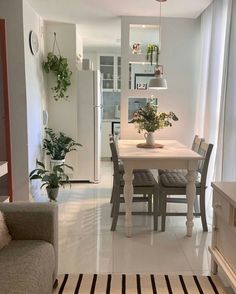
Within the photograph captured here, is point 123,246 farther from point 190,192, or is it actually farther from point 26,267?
point 26,267

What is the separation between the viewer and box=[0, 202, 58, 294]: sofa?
1.51 meters

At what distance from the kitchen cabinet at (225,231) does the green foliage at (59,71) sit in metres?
3.10

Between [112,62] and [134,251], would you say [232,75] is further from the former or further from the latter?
[112,62]

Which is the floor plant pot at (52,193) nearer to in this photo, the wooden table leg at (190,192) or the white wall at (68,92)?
the white wall at (68,92)

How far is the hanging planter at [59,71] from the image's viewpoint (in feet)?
14.6

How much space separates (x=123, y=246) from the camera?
112 inches

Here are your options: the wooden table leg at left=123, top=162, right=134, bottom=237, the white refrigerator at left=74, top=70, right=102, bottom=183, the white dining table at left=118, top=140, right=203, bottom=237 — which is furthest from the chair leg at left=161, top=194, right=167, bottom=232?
the white refrigerator at left=74, top=70, right=102, bottom=183

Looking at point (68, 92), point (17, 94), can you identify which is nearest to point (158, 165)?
point (17, 94)

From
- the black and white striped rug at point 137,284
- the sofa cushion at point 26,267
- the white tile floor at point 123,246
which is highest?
the sofa cushion at point 26,267

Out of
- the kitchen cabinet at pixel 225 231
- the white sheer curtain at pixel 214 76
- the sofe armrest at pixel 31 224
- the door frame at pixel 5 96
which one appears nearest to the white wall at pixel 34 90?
the door frame at pixel 5 96

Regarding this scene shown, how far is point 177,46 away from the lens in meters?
4.39

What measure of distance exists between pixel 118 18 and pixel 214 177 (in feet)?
8.58

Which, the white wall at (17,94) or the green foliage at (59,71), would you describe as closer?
the white wall at (17,94)

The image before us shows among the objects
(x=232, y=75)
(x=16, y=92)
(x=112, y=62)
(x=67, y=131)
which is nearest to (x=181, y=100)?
(x=232, y=75)
